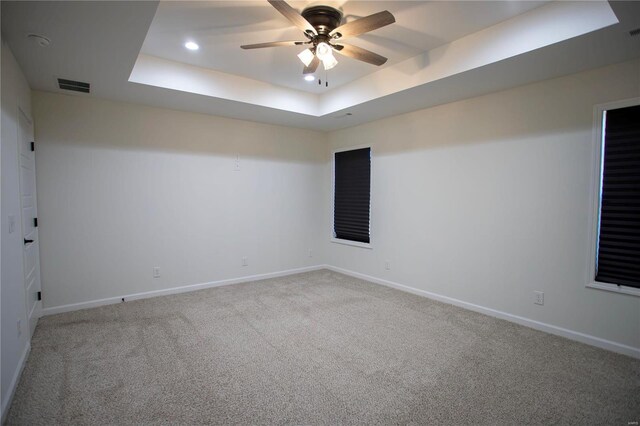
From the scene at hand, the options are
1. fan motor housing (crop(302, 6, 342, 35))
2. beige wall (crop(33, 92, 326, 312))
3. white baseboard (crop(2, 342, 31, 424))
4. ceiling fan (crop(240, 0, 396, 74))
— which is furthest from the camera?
beige wall (crop(33, 92, 326, 312))

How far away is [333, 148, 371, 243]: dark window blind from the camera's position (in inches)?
201

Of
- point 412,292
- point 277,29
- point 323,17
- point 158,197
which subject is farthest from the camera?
point 412,292

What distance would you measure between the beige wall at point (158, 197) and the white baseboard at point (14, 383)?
1209mm

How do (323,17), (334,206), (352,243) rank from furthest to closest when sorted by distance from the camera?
1. (334,206)
2. (352,243)
3. (323,17)

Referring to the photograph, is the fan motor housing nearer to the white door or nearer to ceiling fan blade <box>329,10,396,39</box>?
ceiling fan blade <box>329,10,396,39</box>

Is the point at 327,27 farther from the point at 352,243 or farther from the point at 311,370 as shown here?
the point at 352,243

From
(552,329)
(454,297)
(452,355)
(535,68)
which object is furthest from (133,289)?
(535,68)

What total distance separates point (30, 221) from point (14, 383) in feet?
5.70

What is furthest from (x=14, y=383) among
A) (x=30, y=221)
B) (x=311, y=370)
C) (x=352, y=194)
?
(x=352, y=194)

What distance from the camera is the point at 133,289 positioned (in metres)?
4.07

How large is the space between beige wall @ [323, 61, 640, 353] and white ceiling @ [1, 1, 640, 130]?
0.26 metres

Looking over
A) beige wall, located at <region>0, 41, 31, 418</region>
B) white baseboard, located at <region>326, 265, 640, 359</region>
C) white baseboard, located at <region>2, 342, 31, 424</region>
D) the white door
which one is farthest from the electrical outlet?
white baseboard, located at <region>326, 265, 640, 359</region>

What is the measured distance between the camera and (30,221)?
323 centimetres

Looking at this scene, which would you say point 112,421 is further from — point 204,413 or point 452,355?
point 452,355
